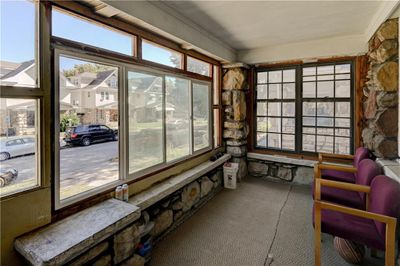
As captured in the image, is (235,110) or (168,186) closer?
(168,186)

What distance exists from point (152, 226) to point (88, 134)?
43.4 inches

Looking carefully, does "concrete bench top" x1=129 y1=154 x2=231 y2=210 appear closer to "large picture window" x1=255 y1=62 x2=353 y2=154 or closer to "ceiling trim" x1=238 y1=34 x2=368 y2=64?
"large picture window" x1=255 y1=62 x2=353 y2=154

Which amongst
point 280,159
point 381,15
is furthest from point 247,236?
point 381,15

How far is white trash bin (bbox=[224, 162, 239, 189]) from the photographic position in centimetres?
385

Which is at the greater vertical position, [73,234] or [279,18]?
[279,18]

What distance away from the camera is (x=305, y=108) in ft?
13.0

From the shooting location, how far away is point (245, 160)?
4.42 m

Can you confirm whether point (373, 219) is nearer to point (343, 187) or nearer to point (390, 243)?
point (390, 243)

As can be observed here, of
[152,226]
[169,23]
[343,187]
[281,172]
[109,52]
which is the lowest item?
[152,226]

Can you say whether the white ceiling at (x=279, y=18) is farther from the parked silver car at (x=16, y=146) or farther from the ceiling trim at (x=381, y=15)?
the parked silver car at (x=16, y=146)

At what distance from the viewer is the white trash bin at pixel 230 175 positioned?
12.6 ft

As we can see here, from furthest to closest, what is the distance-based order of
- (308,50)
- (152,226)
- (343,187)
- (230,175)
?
1. (230,175)
2. (308,50)
3. (152,226)
4. (343,187)

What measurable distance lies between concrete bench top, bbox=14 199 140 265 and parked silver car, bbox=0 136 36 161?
1.83 feet

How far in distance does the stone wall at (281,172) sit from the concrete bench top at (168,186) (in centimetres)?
122
